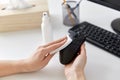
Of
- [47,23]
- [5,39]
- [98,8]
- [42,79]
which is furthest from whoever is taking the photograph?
[98,8]

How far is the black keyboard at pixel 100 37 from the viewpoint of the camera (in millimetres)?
894

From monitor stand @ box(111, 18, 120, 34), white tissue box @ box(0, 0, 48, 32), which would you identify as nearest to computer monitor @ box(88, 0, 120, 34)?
monitor stand @ box(111, 18, 120, 34)

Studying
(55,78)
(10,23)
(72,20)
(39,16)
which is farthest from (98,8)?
(55,78)

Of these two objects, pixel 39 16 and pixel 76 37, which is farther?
pixel 39 16

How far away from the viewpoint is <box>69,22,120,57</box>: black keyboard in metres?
0.89

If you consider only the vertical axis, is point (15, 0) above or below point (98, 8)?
above

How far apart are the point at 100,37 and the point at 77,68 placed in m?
0.24

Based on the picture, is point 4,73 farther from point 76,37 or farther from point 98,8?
point 98,8

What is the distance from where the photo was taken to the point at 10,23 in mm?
1053

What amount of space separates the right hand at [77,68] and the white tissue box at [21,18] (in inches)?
13.0

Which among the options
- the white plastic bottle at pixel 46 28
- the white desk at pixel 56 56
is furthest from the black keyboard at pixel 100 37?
the white plastic bottle at pixel 46 28

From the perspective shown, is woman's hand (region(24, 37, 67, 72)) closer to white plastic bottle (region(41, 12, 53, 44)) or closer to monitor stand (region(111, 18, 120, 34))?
white plastic bottle (region(41, 12, 53, 44))

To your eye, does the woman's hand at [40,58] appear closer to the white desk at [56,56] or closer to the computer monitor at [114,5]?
the white desk at [56,56]

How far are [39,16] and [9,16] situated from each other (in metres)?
0.14
